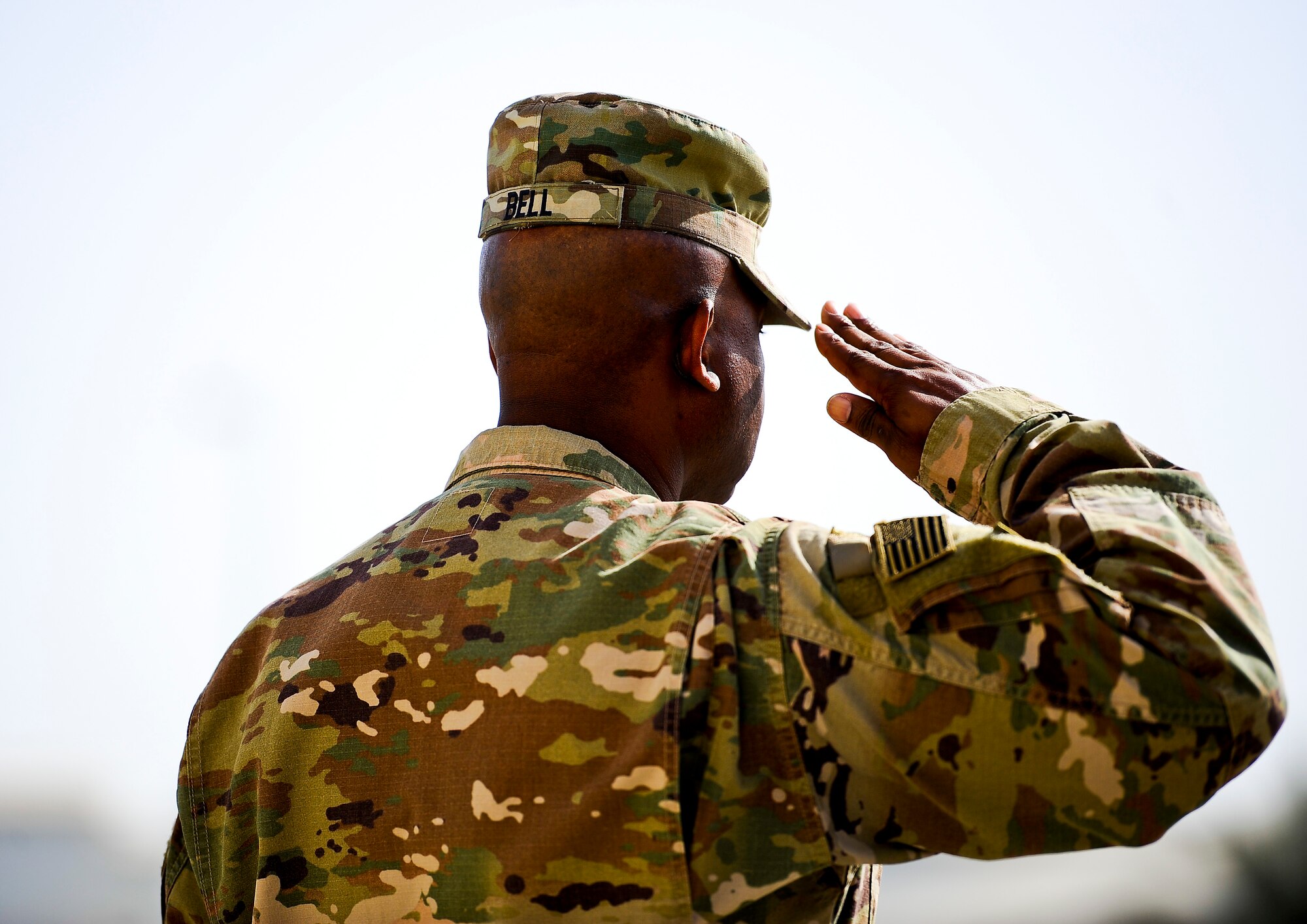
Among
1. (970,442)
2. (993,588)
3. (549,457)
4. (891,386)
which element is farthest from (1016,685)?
(549,457)

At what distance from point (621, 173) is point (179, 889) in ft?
6.28

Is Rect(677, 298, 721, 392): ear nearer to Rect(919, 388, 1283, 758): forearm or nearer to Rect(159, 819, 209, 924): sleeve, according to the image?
Rect(919, 388, 1283, 758): forearm

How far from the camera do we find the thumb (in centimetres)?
265

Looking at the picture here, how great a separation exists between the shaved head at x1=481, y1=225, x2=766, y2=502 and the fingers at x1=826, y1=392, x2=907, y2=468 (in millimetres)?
264

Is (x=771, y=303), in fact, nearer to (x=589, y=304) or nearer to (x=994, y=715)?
(x=589, y=304)

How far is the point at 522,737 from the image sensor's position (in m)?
2.11

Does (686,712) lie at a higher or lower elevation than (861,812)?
higher

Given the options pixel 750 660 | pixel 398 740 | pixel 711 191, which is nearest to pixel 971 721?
pixel 750 660

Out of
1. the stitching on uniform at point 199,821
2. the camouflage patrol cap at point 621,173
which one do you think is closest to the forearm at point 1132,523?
the camouflage patrol cap at point 621,173

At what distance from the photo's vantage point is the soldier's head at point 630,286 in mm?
2699

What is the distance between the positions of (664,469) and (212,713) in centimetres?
114

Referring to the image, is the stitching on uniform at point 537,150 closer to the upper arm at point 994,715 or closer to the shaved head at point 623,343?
the shaved head at point 623,343

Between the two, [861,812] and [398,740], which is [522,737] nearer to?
[398,740]

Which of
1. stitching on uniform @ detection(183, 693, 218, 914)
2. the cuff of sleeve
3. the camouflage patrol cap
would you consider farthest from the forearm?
stitching on uniform @ detection(183, 693, 218, 914)
